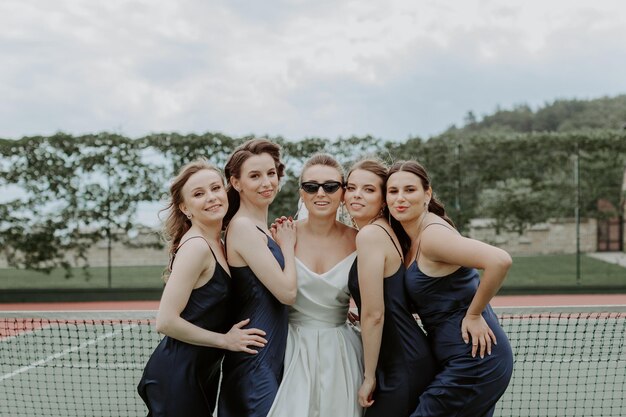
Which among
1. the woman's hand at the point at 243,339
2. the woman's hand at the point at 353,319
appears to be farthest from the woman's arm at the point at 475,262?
the woman's hand at the point at 243,339

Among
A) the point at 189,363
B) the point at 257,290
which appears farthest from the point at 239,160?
the point at 189,363

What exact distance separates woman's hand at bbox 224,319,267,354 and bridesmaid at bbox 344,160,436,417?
1.85 ft

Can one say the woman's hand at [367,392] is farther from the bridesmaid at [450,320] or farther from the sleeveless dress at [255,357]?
the sleeveless dress at [255,357]

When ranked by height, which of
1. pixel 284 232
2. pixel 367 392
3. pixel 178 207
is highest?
pixel 178 207

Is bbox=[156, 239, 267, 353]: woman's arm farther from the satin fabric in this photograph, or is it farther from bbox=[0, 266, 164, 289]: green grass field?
bbox=[0, 266, 164, 289]: green grass field

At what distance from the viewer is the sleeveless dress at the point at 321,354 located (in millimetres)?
3715

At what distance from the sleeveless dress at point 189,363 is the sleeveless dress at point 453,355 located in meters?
1.04

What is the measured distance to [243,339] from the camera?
143 inches

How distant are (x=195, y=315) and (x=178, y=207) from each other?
68 centimetres

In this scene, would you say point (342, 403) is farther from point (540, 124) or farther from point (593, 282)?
point (540, 124)

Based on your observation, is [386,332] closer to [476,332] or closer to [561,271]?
[476,332]

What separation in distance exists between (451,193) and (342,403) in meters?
13.9

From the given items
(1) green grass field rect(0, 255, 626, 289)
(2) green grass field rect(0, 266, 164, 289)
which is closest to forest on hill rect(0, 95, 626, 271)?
(2) green grass field rect(0, 266, 164, 289)

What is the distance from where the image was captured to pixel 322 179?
3900mm
